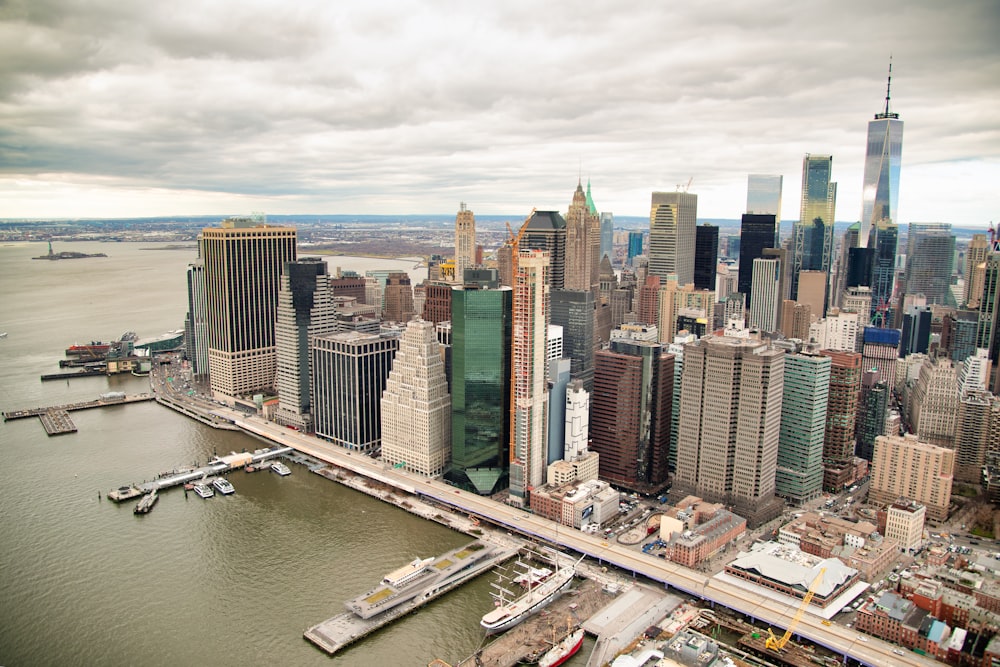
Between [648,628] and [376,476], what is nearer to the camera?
[648,628]

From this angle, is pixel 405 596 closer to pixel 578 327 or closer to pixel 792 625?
pixel 792 625

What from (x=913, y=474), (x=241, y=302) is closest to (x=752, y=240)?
(x=913, y=474)

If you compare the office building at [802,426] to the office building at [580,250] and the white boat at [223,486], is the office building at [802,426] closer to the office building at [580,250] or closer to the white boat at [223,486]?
the white boat at [223,486]

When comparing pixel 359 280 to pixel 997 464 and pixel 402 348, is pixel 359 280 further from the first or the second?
pixel 997 464

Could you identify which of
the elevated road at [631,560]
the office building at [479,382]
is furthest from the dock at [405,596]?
the office building at [479,382]

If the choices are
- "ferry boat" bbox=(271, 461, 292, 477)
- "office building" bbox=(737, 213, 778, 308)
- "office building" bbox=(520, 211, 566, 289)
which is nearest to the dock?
"ferry boat" bbox=(271, 461, 292, 477)

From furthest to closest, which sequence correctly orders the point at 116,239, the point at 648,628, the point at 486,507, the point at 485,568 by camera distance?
the point at 116,239, the point at 486,507, the point at 485,568, the point at 648,628

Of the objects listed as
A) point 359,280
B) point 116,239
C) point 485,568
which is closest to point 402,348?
point 485,568
